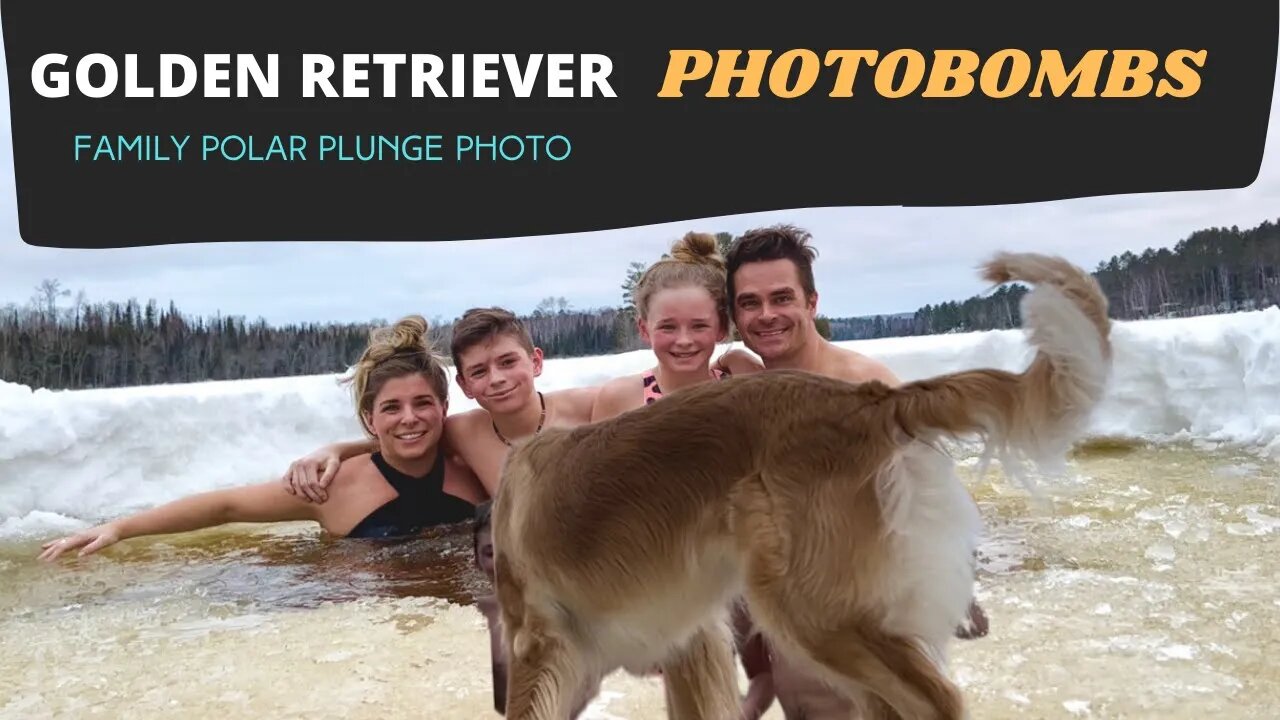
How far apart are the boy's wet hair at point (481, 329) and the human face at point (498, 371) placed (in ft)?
0.06

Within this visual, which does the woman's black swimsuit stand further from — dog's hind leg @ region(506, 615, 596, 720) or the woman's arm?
dog's hind leg @ region(506, 615, 596, 720)

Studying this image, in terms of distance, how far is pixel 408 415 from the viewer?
4.16 m

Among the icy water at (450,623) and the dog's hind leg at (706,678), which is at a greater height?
the dog's hind leg at (706,678)

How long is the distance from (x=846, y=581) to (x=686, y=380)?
1.53 metres

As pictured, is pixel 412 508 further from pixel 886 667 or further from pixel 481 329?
pixel 886 667

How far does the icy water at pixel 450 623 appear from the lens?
10.1 ft

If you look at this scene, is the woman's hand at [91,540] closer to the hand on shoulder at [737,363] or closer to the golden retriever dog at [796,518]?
the golden retriever dog at [796,518]

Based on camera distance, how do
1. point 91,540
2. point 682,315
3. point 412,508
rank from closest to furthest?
point 682,315 < point 91,540 < point 412,508

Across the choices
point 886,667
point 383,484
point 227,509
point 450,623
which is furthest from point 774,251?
point 227,509

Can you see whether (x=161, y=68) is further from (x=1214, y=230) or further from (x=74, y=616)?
(x=1214, y=230)

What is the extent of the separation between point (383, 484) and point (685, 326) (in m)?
2.58

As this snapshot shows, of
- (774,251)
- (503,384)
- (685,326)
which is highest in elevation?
(774,251)

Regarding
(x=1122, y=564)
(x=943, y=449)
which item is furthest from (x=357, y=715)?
(x=1122, y=564)

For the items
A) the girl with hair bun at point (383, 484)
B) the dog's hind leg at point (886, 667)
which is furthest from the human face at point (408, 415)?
the dog's hind leg at point (886, 667)
